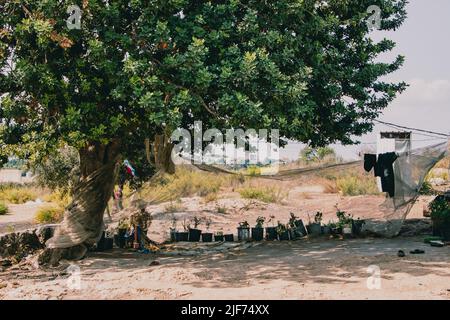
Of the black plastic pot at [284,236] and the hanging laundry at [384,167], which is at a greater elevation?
the hanging laundry at [384,167]

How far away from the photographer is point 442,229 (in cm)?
1433

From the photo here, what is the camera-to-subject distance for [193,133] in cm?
1350

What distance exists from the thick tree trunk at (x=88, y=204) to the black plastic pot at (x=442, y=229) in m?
9.21

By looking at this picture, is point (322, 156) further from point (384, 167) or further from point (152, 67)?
point (152, 67)

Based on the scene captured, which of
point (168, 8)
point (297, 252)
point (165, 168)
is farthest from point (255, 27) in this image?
point (297, 252)

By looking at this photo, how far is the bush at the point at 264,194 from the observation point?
2730 cm

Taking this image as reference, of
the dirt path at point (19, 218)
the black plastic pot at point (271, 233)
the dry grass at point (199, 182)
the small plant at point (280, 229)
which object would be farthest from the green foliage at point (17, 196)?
the small plant at point (280, 229)

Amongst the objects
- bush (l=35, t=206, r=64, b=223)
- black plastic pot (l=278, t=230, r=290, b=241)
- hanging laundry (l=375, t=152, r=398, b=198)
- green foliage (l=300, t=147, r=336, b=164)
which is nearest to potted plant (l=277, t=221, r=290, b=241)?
black plastic pot (l=278, t=230, r=290, b=241)

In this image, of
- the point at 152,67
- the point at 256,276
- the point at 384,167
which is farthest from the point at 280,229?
the point at 152,67

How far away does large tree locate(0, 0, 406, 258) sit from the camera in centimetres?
1005

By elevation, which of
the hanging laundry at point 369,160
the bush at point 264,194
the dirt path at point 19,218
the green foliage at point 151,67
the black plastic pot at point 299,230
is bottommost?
the black plastic pot at point 299,230

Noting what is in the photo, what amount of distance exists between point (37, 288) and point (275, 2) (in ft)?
25.1

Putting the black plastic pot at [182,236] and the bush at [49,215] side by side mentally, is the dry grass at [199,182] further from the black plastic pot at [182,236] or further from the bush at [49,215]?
the bush at [49,215]

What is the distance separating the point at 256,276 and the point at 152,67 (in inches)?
190
